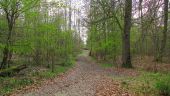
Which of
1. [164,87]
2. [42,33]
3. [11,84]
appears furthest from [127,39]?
[164,87]

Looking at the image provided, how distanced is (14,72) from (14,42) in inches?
99.7

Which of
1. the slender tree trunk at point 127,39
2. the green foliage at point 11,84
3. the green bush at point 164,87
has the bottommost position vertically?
the green foliage at point 11,84

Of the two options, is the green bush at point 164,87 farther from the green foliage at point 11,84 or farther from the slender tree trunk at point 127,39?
the slender tree trunk at point 127,39

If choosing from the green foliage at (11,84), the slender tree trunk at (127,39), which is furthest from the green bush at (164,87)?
the slender tree trunk at (127,39)

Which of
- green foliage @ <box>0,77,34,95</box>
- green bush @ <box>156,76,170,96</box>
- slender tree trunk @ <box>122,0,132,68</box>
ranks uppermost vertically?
slender tree trunk @ <box>122,0,132,68</box>

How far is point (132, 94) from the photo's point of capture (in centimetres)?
1148

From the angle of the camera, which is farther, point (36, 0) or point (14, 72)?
point (14, 72)

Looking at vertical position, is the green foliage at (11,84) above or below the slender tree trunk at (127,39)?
below

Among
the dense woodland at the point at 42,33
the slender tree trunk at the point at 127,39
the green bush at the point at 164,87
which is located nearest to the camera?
the green bush at the point at 164,87

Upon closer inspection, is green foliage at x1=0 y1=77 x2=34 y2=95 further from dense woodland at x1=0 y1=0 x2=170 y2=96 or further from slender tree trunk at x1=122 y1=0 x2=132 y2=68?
slender tree trunk at x1=122 y1=0 x2=132 y2=68

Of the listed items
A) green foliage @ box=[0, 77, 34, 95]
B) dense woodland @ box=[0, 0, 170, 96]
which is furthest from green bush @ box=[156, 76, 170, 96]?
green foliage @ box=[0, 77, 34, 95]

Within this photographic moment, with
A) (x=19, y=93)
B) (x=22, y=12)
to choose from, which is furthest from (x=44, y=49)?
(x=19, y=93)

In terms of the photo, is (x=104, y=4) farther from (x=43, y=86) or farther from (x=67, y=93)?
(x=67, y=93)

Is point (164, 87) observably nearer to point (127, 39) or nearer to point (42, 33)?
point (42, 33)
